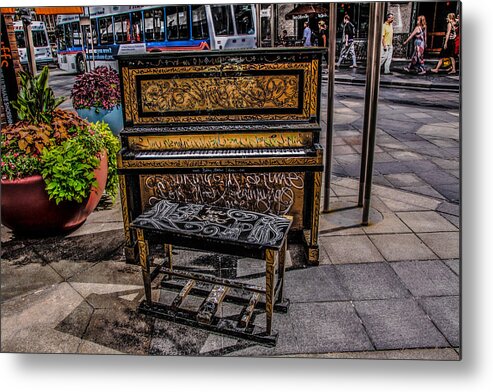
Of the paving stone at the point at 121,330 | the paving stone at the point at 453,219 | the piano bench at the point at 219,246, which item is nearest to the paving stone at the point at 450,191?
the paving stone at the point at 453,219

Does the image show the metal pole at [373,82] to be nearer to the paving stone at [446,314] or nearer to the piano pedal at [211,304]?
the paving stone at [446,314]

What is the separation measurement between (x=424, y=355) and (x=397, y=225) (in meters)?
2.00

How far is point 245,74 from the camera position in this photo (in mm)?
3721

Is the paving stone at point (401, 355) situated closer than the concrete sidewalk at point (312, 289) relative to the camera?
Yes

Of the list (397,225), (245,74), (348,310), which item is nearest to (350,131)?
(397,225)

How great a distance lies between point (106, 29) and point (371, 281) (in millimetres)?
5749

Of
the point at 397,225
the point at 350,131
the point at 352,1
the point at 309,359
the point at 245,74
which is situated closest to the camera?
the point at 309,359

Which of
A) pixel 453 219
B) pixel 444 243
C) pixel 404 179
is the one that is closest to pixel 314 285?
pixel 444 243

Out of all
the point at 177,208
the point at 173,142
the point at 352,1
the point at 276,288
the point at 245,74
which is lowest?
the point at 276,288

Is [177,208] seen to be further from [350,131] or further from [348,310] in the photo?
[350,131]

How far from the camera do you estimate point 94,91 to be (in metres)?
7.05

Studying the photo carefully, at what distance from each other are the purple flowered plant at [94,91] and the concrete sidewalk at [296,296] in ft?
9.61

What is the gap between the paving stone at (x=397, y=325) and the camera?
9.75 ft

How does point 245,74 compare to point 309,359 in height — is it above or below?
above
